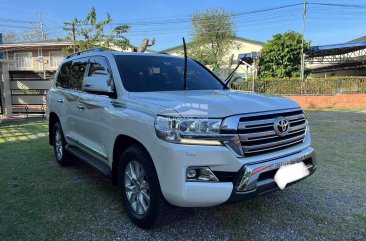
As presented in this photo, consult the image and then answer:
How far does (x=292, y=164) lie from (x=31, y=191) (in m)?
3.30

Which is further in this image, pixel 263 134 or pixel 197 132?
pixel 263 134

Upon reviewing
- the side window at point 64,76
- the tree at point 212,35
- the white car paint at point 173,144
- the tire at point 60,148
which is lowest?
the tire at point 60,148

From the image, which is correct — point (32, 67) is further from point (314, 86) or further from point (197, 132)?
point (197, 132)

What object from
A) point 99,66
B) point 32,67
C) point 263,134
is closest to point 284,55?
point 32,67

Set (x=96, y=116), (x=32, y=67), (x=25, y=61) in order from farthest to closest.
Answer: (x=25, y=61) < (x=32, y=67) < (x=96, y=116)

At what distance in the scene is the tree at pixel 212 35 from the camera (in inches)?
1236

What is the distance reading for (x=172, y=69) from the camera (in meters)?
4.14

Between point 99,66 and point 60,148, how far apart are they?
2.11m

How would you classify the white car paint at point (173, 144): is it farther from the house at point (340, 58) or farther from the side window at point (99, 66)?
the house at point (340, 58)

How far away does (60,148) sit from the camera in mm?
5430

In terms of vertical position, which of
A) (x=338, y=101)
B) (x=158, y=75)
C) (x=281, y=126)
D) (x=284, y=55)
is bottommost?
(x=338, y=101)

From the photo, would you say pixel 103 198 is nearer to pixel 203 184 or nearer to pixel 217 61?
pixel 203 184

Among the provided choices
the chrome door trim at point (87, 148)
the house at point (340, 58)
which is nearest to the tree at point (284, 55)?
the house at point (340, 58)

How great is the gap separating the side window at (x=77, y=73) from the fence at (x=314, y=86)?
13309 millimetres
